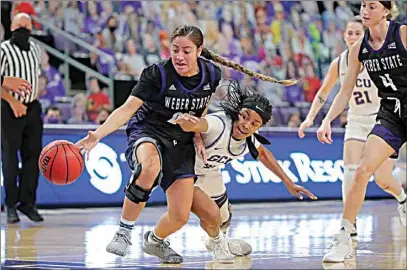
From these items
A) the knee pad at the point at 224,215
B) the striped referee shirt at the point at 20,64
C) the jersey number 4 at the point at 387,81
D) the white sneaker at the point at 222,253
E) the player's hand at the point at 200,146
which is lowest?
the white sneaker at the point at 222,253

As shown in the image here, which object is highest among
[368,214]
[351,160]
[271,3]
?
[271,3]

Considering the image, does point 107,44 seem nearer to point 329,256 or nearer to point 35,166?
point 35,166

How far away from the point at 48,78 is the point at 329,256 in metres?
8.32

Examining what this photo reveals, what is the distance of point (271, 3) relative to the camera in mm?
16906

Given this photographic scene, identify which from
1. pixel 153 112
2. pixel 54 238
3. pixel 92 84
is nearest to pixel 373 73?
pixel 153 112

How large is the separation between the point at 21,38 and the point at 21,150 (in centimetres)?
121

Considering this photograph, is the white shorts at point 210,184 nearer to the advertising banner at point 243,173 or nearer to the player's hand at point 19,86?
the player's hand at point 19,86

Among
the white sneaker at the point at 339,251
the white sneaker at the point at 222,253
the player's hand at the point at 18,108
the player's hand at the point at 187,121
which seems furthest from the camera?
the player's hand at the point at 18,108

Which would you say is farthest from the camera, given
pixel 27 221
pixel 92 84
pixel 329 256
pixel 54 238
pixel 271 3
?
pixel 271 3

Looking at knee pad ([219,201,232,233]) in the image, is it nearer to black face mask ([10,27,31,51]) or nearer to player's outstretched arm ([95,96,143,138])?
player's outstretched arm ([95,96,143,138])

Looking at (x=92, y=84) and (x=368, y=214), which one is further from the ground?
(x=92, y=84)

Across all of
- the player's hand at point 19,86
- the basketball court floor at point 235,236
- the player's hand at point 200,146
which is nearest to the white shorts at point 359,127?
the basketball court floor at point 235,236

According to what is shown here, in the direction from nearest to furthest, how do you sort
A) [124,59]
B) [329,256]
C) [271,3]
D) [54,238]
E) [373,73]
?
1. [329,256]
2. [373,73]
3. [54,238]
4. [124,59]
5. [271,3]

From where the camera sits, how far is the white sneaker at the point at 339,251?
596 centimetres
